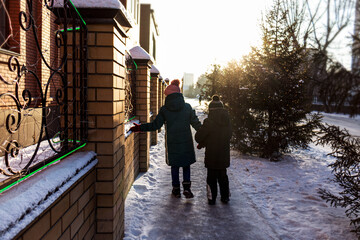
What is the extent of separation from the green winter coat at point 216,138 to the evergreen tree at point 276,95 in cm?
340

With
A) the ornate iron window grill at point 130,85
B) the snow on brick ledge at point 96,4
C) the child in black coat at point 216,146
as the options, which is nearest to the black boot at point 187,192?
the child in black coat at point 216,146

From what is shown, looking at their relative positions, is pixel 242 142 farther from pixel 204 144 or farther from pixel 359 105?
pixel 359 105

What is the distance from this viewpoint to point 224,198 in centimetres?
419

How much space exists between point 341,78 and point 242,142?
5.47 meters

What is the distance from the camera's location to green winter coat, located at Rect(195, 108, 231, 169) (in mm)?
4098

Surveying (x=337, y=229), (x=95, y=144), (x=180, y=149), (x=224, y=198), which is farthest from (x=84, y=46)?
(x=337, y=229)

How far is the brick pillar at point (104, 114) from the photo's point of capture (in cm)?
241

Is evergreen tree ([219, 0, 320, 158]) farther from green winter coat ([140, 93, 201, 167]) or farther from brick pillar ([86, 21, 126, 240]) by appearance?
brick pillar ([86, 21, 126, 240])

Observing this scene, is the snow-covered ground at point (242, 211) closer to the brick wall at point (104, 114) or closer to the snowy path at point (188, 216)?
the snowy path at point (188, 216)

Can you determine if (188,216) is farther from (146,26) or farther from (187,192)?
(146,26)

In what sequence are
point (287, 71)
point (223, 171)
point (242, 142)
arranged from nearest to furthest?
point (223, 171) < point (287, 71) < point (242, 142)

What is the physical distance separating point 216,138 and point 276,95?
3735mm

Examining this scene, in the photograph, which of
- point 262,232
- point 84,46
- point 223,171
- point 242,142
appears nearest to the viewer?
point 84,46

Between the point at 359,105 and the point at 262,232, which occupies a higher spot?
the point at 359,105
